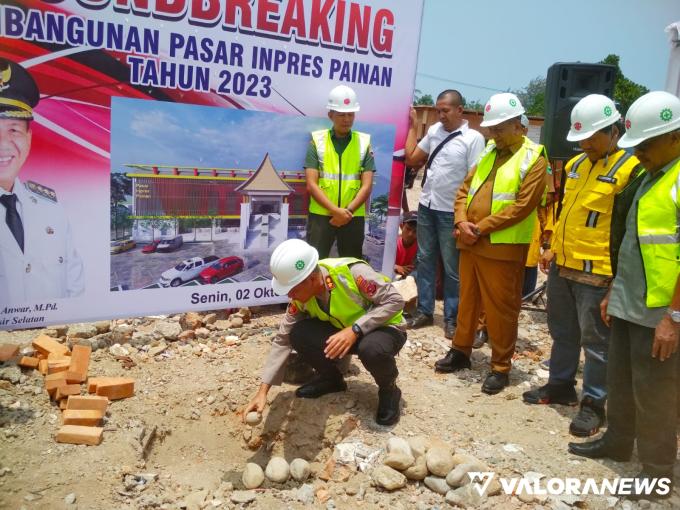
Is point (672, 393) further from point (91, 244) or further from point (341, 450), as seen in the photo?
point (91, 244)

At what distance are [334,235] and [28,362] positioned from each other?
8.23 ft

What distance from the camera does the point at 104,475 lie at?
10.9 ft

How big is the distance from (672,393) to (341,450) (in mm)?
1787

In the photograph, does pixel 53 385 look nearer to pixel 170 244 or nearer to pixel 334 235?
pixel 170 244

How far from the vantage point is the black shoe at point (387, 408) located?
3.89 metres

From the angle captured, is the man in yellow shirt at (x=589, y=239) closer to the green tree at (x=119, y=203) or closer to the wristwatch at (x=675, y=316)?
the wristwatch at (x=675, y=316)

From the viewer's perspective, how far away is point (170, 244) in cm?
473

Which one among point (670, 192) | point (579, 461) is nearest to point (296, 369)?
point (579, 461)

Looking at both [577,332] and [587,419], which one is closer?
[587,419]

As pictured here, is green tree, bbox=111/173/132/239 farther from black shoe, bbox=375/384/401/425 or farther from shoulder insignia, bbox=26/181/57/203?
black shoe, bbox=375/384/401/425

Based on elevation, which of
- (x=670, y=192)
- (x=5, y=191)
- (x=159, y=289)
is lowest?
(x=159, y=289)

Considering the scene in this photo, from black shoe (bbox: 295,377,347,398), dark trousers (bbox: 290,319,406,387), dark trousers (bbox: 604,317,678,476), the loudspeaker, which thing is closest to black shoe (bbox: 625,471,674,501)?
dark trousers (bbox: 604,317,678,476)

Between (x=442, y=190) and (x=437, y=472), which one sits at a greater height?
(x=442, y=190)

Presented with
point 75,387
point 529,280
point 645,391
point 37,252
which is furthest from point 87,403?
point 529,280
